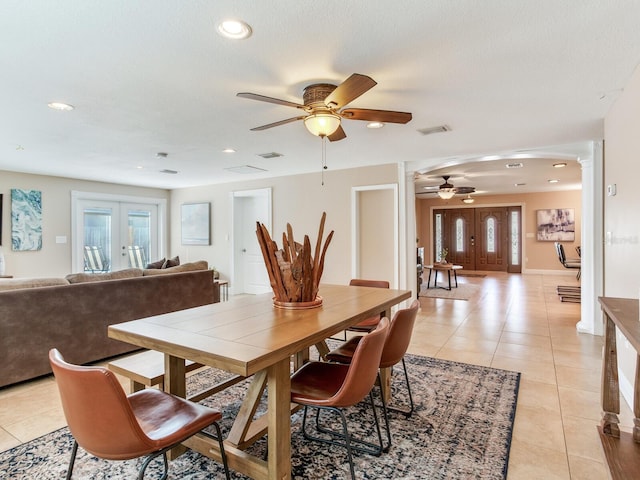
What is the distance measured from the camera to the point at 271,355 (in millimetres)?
1402

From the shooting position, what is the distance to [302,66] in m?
2.30

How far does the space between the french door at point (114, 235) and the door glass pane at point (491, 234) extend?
9418 mm

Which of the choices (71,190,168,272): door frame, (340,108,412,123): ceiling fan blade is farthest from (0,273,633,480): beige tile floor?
(71,190,168,272): door frame

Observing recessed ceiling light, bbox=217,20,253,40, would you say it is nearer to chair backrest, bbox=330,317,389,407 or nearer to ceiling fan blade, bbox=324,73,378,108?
A: ceiling fan blade, bbox=324,73,378,108

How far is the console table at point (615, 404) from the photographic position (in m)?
1.68

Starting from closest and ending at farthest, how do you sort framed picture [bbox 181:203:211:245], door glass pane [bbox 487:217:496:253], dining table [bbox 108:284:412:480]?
dining table [bbox 108:284:412:480], framed picture [bbox 181:203:211:245], door glass pane [bbox 487:217:496:253]

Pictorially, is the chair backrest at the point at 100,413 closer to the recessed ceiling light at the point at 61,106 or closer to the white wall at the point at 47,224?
the recessed ceiling light at the point at 61,106

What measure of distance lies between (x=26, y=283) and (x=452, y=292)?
684cm

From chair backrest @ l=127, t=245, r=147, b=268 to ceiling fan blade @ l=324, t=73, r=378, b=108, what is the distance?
6645mm

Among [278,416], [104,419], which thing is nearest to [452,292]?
[278,416]

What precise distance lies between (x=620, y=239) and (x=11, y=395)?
16.4ft

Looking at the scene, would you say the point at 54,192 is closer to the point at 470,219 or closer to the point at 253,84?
the point at 253,84

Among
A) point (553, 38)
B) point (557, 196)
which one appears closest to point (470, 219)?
point (557, 196)

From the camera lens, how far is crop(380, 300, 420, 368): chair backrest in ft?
6.90
